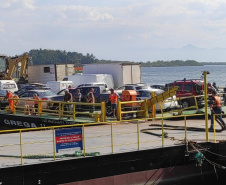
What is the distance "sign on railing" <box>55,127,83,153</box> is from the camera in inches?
521

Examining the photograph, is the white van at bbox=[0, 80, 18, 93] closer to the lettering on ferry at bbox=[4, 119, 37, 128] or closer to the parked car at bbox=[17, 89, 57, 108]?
the parked car at bbox=[17, 89, 57, 108]

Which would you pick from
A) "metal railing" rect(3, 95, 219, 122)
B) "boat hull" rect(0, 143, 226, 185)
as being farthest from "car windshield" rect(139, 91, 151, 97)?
"boat hull" rect(0, 143, 226, 185)

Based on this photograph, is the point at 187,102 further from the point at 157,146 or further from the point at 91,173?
the point at 91,173

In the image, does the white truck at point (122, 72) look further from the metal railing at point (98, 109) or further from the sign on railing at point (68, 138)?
the sign on railing at point (68, 138)

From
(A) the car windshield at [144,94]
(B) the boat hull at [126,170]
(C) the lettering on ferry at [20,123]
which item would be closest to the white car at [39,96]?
(C) the lettering on ferry at [20,123]

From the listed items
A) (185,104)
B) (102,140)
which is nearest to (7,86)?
(185,104)

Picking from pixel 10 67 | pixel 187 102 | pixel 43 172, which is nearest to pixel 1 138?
pixel 43 172

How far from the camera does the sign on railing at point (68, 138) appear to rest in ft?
43.4

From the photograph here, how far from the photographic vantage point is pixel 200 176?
1493 cm

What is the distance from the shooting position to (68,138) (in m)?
13.4

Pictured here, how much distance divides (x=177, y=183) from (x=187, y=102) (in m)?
11.3

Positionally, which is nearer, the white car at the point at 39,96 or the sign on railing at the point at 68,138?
the sign on railing at the point at 68,138

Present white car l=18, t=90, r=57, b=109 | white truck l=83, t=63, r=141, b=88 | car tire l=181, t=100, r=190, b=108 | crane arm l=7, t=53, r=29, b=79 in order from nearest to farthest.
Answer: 1. car tire l=181, t=100, r=190, b=108
2. white car l=18, t=90, r=57, b=109
3. white truck l=83, t=63, r=141, b=88
4. crane arm l=7, t=53, r=29, b=79

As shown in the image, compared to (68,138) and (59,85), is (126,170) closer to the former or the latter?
(68,138)
